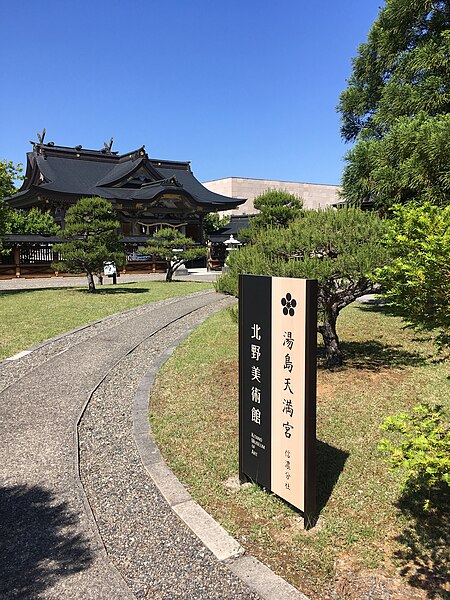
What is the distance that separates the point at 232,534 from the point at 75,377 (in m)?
5.02

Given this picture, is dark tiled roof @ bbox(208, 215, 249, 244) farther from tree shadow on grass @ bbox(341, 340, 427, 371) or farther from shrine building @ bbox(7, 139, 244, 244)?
tree shadow on grass @ bbox(341, 340, 427, 371)

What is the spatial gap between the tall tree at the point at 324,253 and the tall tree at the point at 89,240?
12.4m

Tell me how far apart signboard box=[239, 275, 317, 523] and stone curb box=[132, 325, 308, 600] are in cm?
64

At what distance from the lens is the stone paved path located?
2.98 metres

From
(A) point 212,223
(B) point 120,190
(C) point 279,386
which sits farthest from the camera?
(A) point 212,223

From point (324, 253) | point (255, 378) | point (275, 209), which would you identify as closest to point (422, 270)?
point (255, 378)

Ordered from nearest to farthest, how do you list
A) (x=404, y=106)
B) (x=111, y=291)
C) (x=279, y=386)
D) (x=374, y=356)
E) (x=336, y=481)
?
(x=279, y=386) < (x=336, y=481) < (x=374, y=356) < (x=404, y=106) < (x=111, y=291)

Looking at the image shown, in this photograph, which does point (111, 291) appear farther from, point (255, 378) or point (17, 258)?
point (255, 378)

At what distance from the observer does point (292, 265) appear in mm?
6008

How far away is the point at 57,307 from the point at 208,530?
12.9m

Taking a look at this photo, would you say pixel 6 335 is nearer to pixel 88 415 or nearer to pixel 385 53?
pixel 88 415

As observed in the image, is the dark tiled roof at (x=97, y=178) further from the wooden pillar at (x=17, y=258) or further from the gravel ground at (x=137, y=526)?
the gravel ground at (x=137, y=526)

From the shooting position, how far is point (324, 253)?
6.51 meters

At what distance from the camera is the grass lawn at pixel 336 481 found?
10.1ft
